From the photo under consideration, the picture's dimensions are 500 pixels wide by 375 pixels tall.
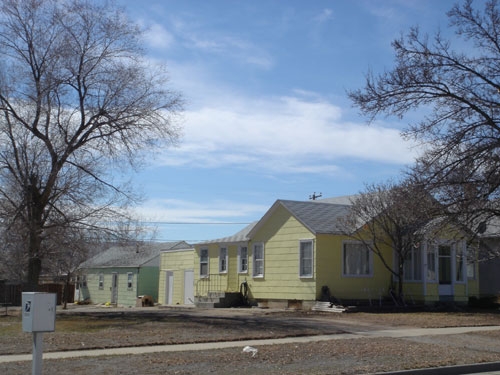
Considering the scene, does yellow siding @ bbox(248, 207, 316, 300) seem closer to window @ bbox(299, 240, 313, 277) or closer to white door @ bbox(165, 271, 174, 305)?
window @ bbox(299, 240, 313, 277)

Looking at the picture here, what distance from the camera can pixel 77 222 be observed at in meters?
23.4

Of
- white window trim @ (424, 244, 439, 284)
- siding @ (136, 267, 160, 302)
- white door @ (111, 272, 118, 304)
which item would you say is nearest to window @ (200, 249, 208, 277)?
siding @ (136, 267, 160, 302)

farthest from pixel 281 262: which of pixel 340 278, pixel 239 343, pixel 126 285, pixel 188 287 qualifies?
pixel 126 285

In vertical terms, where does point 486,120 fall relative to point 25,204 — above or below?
above

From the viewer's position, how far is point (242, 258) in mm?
32375

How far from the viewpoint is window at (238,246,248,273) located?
32.2 metres

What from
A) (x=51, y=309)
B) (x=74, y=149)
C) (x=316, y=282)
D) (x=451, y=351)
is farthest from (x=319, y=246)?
(x=51, y=309)

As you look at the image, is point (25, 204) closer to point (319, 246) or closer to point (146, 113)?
point (146, 113)

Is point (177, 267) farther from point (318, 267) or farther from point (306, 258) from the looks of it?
point (318, 267)

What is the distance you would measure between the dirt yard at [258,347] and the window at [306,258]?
5197mm

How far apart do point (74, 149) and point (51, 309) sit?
15.4 m

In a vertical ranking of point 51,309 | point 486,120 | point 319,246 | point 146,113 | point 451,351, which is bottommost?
point 451,351

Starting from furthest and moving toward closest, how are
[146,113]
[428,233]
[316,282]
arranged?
[316,282], [146,113], [428,233]

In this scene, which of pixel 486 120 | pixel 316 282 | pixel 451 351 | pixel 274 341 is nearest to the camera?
pixel 451 351
